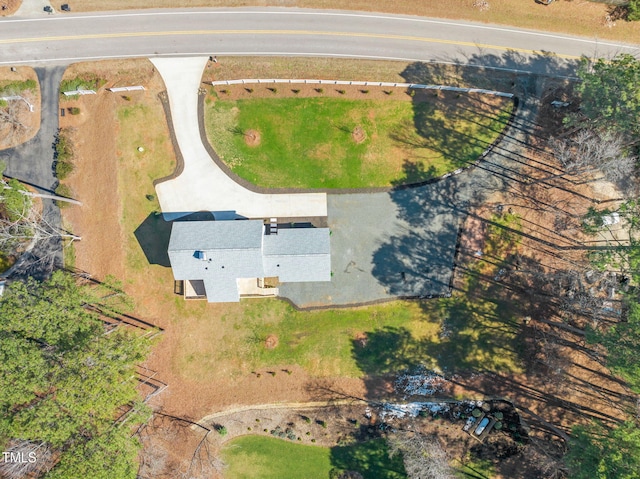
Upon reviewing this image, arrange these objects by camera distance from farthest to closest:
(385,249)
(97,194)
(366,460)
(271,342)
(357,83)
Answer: (357,83) < (97,194) < (385,249) < (366,460) < (271,342)

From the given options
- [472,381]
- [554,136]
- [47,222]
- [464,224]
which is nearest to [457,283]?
[464,224]

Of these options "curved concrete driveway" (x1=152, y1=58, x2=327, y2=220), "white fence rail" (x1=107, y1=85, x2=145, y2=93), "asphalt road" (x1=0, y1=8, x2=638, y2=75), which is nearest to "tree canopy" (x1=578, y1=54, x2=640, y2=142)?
"asphalt road" (x1=0, y1=8, x2=638, y2=75)

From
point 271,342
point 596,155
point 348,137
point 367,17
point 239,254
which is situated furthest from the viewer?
point 367,17

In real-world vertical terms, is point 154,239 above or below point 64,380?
above

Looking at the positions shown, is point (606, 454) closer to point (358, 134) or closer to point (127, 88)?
point (358, 134)

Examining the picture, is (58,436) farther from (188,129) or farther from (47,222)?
(188,129)

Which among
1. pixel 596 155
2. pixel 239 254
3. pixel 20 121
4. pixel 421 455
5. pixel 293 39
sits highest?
pixel 293 39

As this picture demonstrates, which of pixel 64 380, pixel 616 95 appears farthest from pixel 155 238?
pixel 616 95
